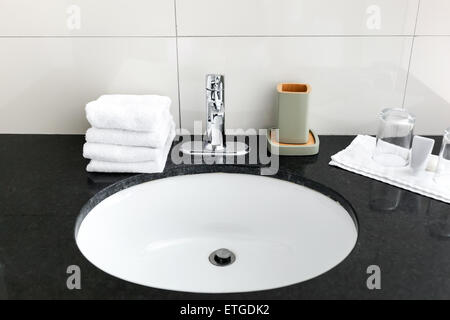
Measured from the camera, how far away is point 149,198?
1097mm

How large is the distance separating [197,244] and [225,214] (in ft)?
0.33

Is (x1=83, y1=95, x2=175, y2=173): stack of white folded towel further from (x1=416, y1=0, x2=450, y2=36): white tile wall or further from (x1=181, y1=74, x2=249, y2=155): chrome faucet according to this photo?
(x1=416, y1=0, x2=450, y2=36): white tile wall

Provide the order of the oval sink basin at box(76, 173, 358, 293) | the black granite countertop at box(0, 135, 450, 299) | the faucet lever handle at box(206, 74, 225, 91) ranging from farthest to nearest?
the faucet lever handle at box(206, 74, 225, 91), the oval sink basin at box(76, 173, 358, 293), the black granite countertop at box(0, 135, 450, 299)

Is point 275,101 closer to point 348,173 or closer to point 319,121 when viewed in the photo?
point 319,121

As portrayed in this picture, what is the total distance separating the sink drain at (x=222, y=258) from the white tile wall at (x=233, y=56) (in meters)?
0.35

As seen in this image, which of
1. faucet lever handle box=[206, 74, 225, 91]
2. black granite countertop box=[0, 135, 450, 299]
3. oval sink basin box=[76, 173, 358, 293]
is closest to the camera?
black granite countertop box=[0, 135, 450, 299]

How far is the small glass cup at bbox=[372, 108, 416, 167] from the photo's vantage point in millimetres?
1112

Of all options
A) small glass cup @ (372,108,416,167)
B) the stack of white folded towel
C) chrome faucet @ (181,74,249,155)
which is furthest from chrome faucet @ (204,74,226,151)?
small glass cup @ (372,108,416,167)

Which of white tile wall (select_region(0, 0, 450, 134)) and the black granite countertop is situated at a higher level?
white tile wall (select_region(0, 0, 450, 134))

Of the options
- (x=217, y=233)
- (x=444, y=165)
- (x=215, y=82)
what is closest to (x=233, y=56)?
(x=215, y=82)

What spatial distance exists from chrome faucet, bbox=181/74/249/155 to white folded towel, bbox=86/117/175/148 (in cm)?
14

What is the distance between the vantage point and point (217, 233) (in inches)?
44.9
